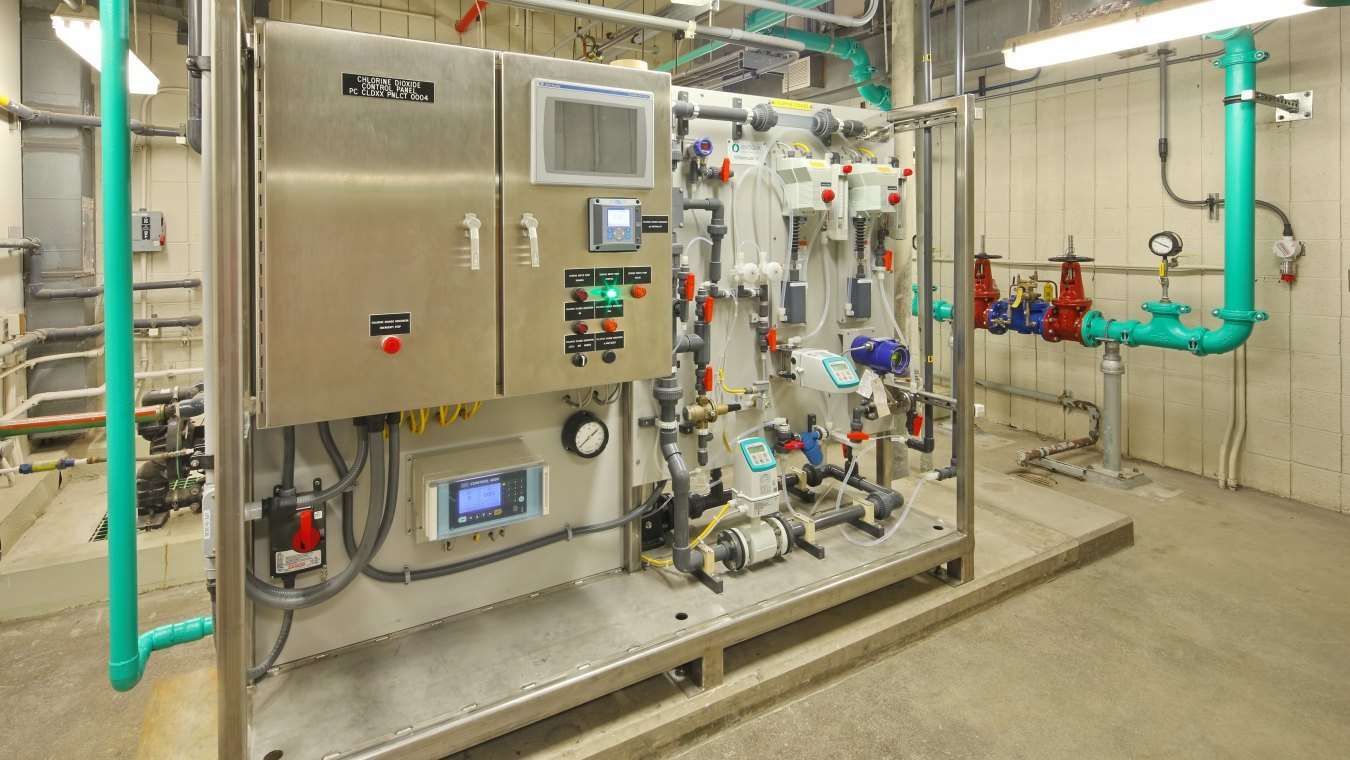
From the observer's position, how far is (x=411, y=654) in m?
2.16

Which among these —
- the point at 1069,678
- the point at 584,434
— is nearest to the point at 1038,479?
the point at 1069,678

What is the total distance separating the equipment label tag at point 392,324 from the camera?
1798mm

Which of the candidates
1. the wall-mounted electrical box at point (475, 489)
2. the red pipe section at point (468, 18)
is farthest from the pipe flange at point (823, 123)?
the red pipe section at point (468, 18)

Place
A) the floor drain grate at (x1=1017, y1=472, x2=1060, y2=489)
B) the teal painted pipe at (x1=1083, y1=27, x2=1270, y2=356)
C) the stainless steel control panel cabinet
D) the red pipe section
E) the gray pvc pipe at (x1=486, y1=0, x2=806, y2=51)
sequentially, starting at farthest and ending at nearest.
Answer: the red pipe section → the floor drain grate at (x1=1017, y1=472, x2=1060, y2=489) → the teal painted pipe at (x1=1083, y1=27, x2=1270, y2=356) → the gray pvc pipe at (x1=486, y1=0, x2=806, y2=51) → the stainless steel control panel cabinet

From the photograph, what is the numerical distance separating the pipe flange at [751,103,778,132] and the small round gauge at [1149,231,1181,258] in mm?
2884

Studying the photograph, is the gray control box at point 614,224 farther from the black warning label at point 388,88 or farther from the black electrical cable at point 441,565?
the black electrical cable at point 441,565

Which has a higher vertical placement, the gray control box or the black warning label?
the black warning label

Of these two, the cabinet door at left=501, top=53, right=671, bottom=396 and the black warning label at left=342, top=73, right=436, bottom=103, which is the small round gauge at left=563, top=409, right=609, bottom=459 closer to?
the cabinet door at left=501, top=53, right=671, bottom=396

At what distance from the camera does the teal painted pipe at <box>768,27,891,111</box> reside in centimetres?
508

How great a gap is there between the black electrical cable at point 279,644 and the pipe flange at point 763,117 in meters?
2.20

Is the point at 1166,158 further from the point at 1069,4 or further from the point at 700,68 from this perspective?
the point at 700,68

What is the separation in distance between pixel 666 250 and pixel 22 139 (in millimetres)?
4926

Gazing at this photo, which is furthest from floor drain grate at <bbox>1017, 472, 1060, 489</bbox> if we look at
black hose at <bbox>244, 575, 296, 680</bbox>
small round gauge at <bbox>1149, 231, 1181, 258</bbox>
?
black hose at <bbox>244, 575, 296, 680</bbox>

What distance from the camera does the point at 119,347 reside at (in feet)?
4.80
